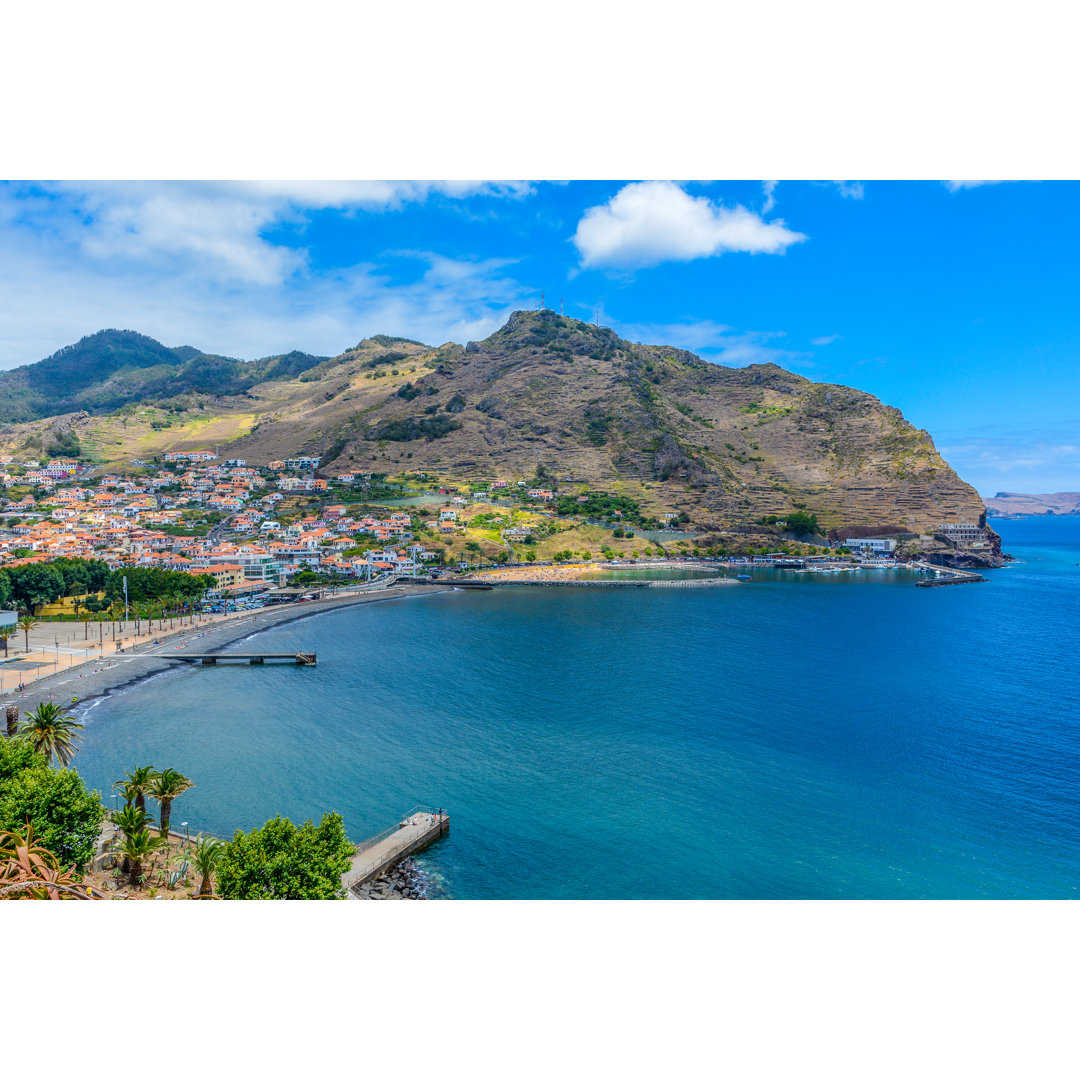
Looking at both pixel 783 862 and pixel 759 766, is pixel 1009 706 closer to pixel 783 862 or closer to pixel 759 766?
pixel 759 766

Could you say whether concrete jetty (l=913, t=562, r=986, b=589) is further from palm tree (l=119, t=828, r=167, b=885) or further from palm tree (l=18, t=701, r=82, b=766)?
palm tree (l=18, t=701, r=82, b=766)

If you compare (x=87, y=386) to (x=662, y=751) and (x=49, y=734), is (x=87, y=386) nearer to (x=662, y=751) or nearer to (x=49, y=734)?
(x=49, y=734)

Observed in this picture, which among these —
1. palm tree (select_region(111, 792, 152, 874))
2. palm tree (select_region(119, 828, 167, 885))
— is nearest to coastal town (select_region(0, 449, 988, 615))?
palm tree (select_region(111, 792, 152, 874))

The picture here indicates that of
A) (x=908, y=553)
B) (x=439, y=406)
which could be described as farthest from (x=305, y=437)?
(x=908, y=553)

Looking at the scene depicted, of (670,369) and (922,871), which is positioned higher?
(670,369)

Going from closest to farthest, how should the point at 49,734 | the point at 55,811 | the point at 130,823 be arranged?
the point at 55,811
the point at 130,823
the point at 49,734

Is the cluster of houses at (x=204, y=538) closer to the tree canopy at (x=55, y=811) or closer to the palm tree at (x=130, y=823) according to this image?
the palm tree at (x=130, y=823)

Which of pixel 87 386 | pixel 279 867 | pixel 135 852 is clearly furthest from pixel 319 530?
pixel 87 386
